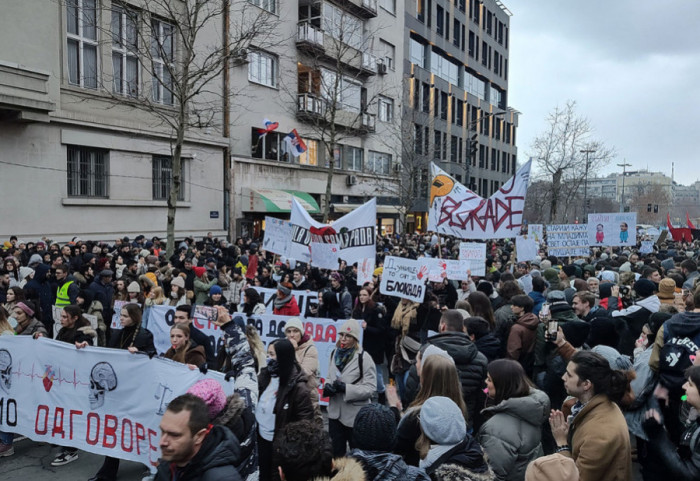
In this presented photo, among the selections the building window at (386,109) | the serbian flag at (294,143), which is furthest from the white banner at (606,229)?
the building window at (386,109)

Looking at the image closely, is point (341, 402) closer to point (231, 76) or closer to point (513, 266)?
point (513, 266)

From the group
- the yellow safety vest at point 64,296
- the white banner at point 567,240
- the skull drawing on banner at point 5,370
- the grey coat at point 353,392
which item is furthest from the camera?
the white banner at point 567,240

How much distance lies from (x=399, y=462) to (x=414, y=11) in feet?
150

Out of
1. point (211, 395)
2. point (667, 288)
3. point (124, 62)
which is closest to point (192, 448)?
point (211, 395)

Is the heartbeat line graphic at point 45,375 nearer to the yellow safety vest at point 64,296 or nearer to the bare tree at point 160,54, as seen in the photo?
the yellow safety vest at point 64,296

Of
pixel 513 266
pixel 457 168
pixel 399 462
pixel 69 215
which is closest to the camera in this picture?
pixel 399 462

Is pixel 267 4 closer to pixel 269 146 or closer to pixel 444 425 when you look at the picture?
pixel 269 146

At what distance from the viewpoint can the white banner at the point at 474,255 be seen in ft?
39.1

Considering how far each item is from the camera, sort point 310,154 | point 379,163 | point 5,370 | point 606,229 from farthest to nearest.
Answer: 1. point 379,163
2. point 310,154
3. point 606,229
4. point 5,370

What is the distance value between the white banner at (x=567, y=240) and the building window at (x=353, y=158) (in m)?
22.2

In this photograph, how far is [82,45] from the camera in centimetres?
1955

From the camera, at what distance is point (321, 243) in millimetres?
9898

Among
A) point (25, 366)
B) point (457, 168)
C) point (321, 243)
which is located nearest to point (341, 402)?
point (25, 366)

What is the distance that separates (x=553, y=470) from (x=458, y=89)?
54627 millimetres
